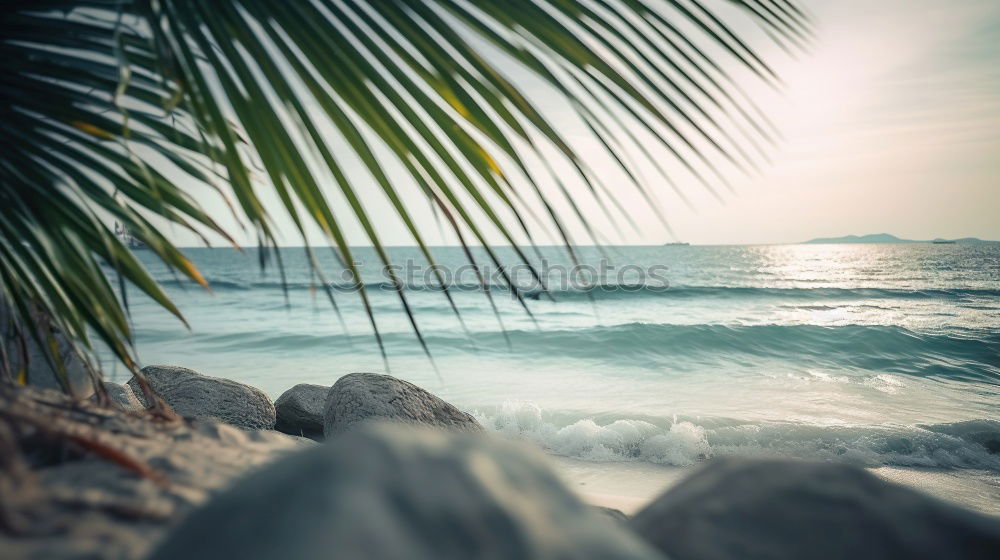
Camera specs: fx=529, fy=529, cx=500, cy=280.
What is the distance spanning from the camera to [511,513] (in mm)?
686

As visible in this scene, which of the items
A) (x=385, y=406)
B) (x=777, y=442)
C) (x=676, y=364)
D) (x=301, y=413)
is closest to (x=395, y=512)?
(x=385, y=406)

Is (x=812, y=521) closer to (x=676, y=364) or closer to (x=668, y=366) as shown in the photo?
(x=668, y=366)

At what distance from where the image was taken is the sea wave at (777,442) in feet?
19.8

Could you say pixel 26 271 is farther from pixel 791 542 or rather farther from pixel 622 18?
pixel 791 542

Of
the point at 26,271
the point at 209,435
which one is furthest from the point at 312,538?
the point at 26,271

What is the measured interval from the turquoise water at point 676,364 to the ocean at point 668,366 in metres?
0.05

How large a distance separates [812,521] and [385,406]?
3.98 m

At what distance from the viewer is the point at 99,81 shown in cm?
103

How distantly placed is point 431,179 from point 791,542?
0.96 m

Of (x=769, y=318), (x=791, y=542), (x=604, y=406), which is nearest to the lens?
(x=791, y=542)

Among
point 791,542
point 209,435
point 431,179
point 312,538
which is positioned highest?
point 431,179

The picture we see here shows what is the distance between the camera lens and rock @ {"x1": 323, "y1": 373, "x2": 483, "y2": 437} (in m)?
4.59

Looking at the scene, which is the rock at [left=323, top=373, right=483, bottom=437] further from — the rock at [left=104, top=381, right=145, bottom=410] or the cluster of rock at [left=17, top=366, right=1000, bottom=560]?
the cluster of rock at [left=17, top=366, right=1000, bottom=560]

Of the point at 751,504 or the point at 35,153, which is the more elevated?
the point at 35,153
